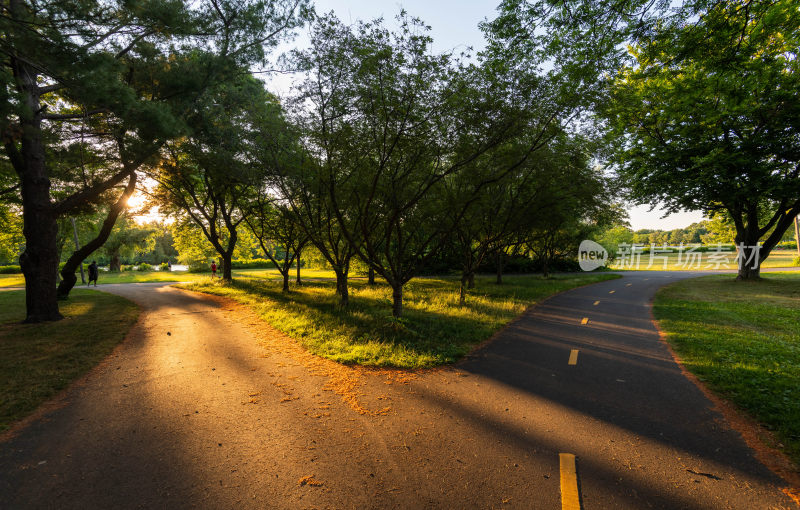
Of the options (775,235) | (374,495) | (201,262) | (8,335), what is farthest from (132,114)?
(201,262)

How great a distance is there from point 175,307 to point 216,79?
29.5ft

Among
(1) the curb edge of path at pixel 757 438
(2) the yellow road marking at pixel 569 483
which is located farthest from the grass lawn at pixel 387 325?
(1) the curb edge of path at pixel 757 438

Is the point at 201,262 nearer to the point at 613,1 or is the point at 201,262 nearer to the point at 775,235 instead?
the point at 613,1

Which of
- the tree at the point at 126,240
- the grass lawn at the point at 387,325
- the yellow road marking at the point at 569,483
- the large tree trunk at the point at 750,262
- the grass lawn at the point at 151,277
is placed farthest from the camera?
the tree at the point at 126,240

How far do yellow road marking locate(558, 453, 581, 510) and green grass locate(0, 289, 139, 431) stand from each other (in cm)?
656

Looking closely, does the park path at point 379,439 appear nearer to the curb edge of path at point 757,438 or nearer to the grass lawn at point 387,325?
the curb edge of path at point 757,438

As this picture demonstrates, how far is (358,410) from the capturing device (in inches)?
169

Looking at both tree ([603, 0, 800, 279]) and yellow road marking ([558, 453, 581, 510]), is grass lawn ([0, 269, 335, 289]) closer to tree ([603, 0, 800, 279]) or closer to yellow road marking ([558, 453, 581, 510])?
yellow road marking ([558, 453, 581, 510])

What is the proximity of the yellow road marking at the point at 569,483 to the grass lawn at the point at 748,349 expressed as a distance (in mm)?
2432

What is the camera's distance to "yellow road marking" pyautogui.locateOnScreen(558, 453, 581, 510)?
2604mm

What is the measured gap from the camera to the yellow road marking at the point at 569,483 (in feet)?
8.54

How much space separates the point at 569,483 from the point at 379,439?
77.5 inches
